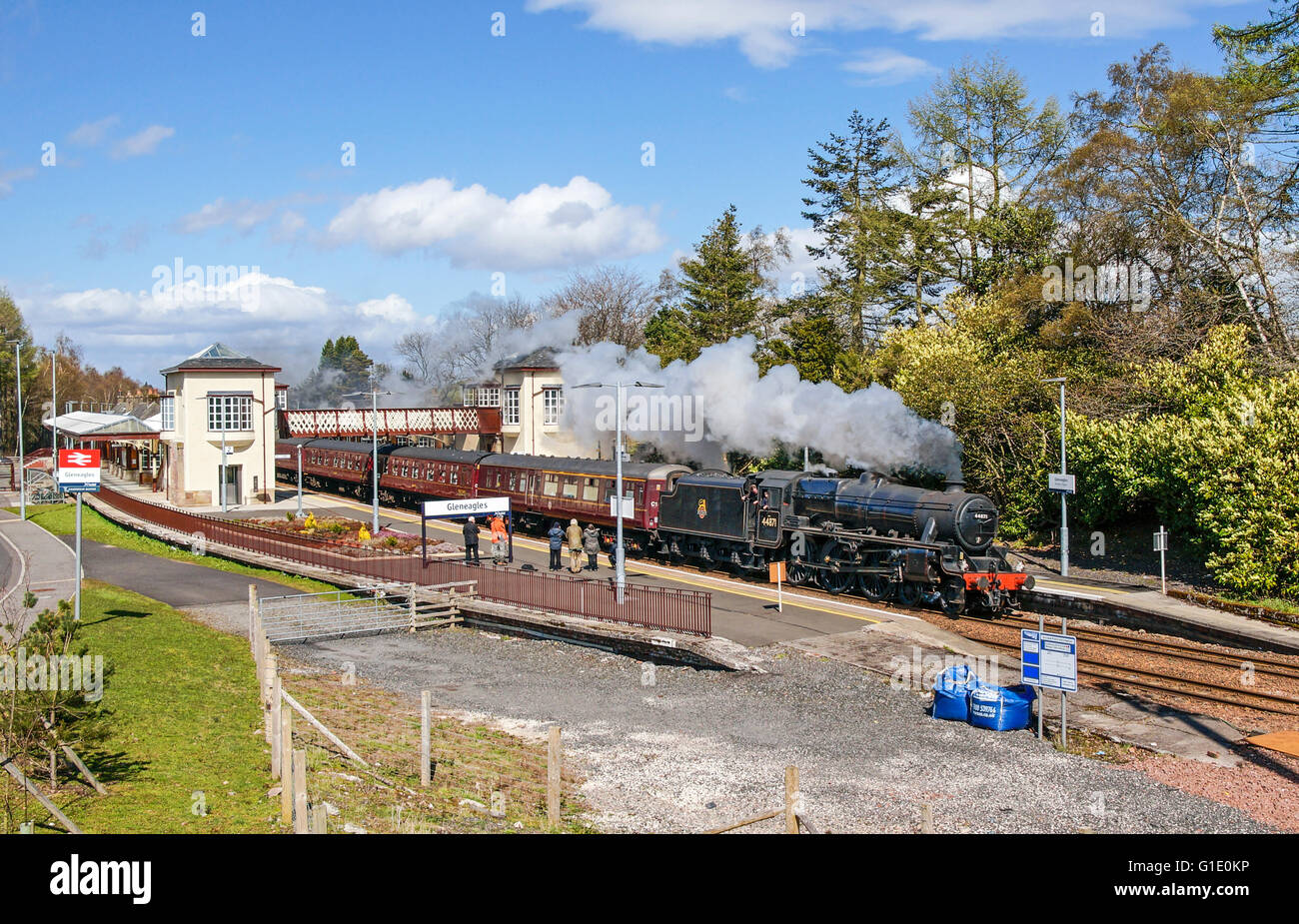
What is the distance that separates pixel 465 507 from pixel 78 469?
9.87 meters

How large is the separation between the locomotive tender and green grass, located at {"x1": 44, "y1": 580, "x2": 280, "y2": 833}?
13.2 metres

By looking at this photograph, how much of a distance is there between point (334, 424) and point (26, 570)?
2808cm

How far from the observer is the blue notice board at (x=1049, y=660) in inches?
535

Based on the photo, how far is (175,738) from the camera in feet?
41.4

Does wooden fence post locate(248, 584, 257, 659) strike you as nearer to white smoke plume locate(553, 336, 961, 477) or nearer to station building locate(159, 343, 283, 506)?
white smoke plume locate(553, 336, 961, 477)

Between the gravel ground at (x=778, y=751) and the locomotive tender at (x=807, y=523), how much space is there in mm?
5717

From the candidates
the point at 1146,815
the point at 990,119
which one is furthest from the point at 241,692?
the point at 990,119

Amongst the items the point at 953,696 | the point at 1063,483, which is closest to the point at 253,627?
the point at 953,696

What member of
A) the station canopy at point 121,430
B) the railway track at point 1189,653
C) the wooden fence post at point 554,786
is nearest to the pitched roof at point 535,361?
the station canopy at point 121,430

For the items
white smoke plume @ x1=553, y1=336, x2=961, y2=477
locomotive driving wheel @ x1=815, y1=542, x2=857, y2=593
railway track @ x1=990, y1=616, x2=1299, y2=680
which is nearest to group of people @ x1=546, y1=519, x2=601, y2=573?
white smoke plume @ x1=553, y1=336, x2=961, y2=477

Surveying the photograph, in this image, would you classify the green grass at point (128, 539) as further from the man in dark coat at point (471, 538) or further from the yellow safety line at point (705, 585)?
the yellow safety line at point (705, 585)

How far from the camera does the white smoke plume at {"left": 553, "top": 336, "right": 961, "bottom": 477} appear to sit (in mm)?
27906
